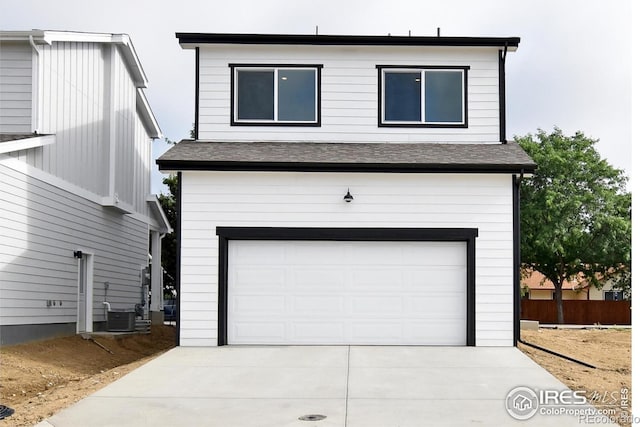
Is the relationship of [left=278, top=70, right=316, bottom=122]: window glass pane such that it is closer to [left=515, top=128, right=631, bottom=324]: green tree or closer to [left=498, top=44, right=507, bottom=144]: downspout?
[left=498, top=44, right=507, bottom=144]: downspout

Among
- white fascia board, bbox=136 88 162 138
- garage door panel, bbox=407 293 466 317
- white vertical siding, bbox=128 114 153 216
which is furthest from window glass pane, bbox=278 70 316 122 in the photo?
white fascia board, bbox=136 88 162 138

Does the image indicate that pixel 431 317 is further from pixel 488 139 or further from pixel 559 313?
pixel 559 313

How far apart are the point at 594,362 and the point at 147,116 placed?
16271 millimetres

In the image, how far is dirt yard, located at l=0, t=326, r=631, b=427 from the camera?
10922mm

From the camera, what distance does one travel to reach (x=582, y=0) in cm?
1625

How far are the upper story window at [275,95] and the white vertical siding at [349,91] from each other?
130 mm

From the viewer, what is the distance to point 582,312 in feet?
128

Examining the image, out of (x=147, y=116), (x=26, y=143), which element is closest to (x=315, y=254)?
(x=26, y=143)

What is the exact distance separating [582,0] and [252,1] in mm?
6857

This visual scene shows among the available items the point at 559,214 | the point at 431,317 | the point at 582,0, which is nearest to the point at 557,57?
the point at 582,0

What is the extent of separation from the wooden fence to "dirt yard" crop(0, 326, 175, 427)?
73.3 feet

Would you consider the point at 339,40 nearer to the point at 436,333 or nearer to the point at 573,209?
the point at 436,333

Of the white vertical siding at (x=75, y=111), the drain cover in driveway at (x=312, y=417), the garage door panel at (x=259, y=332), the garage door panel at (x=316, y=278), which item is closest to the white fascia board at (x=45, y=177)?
the white vertical siding at (x=75, y=111)

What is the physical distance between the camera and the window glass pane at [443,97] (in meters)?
17.0
